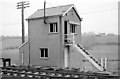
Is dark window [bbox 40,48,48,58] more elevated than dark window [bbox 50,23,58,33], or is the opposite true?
dark window [bbox 50,23,58,33]

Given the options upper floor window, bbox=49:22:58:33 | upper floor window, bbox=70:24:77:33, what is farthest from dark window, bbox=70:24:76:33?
upper floor window, bbox=49:22:58:33

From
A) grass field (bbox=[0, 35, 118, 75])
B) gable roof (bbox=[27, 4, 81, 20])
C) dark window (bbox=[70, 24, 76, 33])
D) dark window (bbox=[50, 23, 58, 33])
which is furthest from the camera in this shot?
dark window (bbox=[70, 24, 76, 33])

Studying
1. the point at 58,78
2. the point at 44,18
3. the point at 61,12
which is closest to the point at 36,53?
the point at 44,18

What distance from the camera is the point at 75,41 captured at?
A: 2056 centimetres

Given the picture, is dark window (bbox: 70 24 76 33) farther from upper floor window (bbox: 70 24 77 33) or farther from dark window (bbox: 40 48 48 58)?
dark window (bbox: 40 48 48 58)

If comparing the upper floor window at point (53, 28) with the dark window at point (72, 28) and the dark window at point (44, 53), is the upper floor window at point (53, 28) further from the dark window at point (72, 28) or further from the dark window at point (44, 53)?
the dark window at point (44, 53)

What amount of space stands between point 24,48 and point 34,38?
1.93 m

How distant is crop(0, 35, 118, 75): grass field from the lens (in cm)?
1191

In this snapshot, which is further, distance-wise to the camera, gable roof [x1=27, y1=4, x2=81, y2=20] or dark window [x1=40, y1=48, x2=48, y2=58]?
dark window [x1=40, y1=48, x2=48, y2=58]

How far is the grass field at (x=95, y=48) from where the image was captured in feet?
39.1

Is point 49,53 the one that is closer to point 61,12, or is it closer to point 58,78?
point 61,12

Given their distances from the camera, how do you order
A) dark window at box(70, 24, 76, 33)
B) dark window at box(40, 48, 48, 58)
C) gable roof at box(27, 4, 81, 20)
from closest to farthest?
gable roof at box(27, 4, 81, 20)
dark window at box(40, 48, 48, 58)
dark window at box(70, 24, 76, 33)

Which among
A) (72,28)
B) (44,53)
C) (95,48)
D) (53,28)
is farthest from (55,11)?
(95,48)

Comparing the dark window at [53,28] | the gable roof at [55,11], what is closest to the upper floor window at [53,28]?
the dark window at [53,28]
